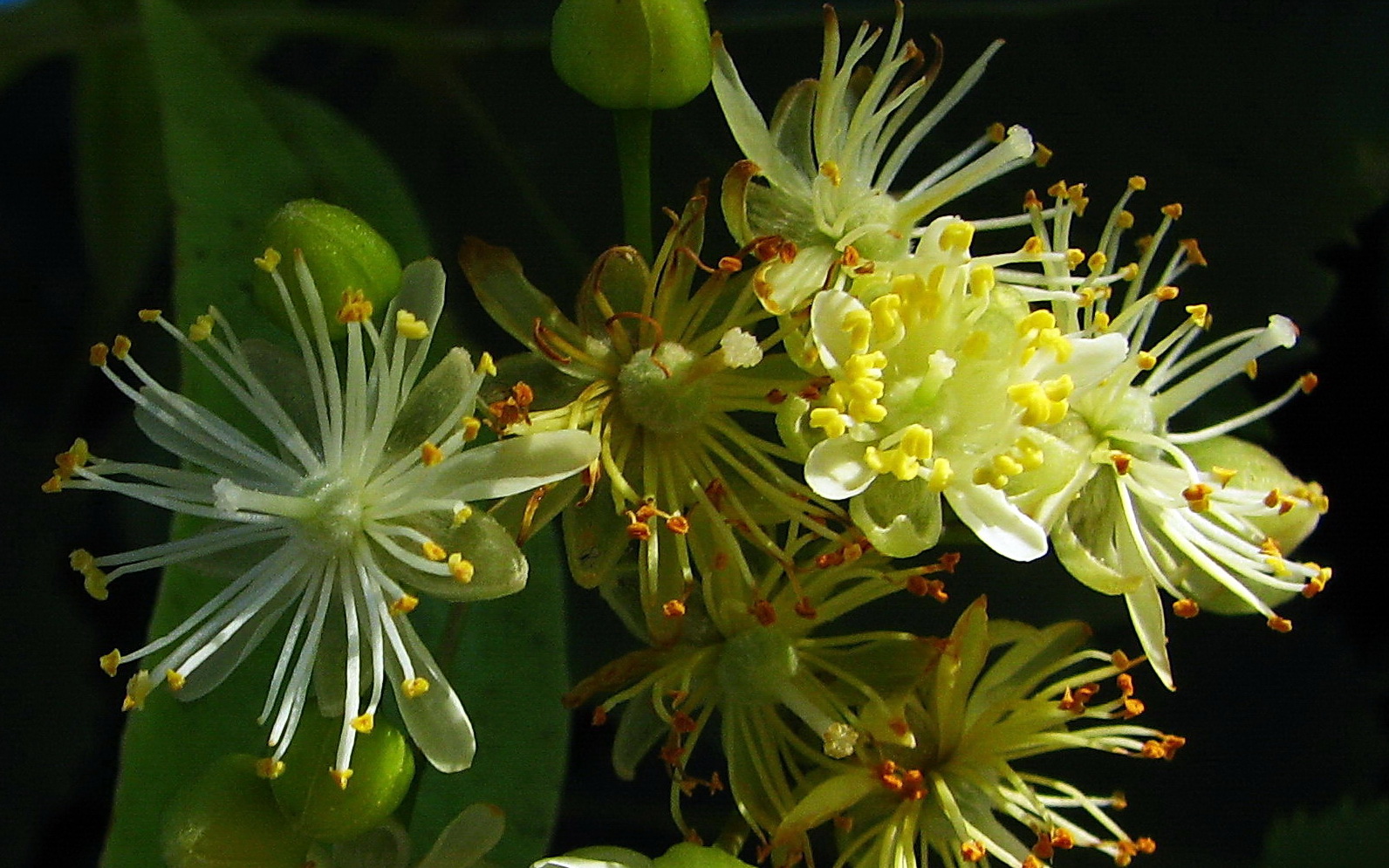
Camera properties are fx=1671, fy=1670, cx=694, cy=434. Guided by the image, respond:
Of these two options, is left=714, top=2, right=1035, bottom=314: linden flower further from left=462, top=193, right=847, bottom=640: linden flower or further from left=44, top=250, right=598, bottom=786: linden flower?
left=44, top=250, right=598, bottom=786: linden flower

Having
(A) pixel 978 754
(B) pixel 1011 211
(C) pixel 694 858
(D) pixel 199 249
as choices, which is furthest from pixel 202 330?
(B) pixel 1011 211

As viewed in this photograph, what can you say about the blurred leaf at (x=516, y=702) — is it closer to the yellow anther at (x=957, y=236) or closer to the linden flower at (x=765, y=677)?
the linden flower at (x=765, y=677)

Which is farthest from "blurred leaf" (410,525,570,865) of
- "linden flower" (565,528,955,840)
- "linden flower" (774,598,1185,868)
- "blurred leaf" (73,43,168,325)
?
"blurred leaf" (73,43,168,325)

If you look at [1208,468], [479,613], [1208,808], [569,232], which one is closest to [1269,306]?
[1208,468]

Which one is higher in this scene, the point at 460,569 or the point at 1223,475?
the point at 1223,475

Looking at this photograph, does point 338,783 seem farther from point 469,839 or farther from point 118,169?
point 118,169

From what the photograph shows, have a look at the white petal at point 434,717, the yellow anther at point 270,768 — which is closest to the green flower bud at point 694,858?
the white petal at point 434,717

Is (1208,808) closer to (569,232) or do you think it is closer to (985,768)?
(985,768)
